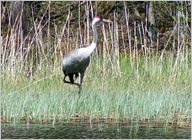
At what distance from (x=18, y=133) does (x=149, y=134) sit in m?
1.30

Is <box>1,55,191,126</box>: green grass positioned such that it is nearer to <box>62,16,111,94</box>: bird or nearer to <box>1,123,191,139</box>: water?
<box>1,123,191,139</box>: water

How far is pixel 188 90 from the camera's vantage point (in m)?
7.13

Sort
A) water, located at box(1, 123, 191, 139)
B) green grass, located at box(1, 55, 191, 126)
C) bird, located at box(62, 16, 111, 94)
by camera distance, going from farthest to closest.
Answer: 1. bird, located at box(62, 16, 111, 94)
2. green grass, located at box(1, 55, 191, 126)
3. water, located at box(1, 123, 191, 139)

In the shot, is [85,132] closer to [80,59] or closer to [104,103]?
[104,103]

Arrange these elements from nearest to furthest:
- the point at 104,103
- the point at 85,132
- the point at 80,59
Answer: the point at 85,132, the point at 104,103, the point at 80,59

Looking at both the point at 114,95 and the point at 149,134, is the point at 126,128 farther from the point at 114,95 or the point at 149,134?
the point at 114,95

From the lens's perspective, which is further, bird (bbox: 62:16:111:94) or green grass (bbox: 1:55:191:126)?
bird (bbox: 62:16:111:94)

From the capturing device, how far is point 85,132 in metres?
5.86

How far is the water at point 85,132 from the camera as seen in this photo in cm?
564

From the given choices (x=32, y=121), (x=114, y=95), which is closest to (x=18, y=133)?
(x=32, y=121)

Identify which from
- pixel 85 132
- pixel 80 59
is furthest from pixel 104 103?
pixel 80 59

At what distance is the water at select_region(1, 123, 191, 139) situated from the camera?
5.64 m

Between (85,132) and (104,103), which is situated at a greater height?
(104,103)

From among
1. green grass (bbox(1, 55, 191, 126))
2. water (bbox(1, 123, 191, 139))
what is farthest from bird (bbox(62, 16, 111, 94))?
water (bbox(1, 123, 191, 139))
